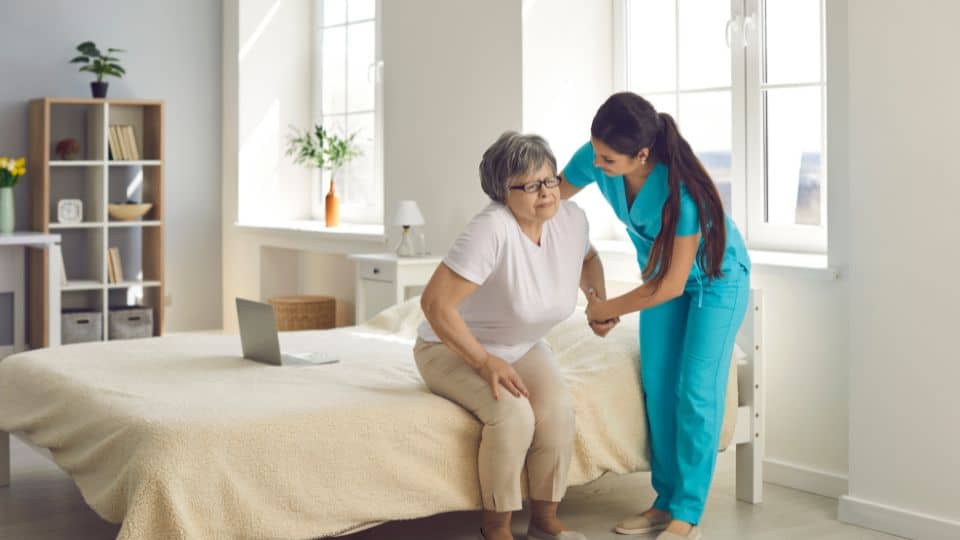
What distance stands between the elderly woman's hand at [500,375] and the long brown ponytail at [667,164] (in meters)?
0.48

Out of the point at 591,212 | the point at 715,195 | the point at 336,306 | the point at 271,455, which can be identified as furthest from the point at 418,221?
the point at 271,455

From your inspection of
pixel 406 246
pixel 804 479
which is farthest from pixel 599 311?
pixel 406 246

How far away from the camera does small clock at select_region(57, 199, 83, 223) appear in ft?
21.2

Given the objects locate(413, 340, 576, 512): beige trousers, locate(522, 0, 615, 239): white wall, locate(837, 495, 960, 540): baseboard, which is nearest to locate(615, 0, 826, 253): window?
locate(522, 0, 615, 239): white wall

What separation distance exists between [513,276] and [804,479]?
4.75 ft

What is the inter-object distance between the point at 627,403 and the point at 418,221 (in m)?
1.95

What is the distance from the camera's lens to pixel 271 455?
271cm

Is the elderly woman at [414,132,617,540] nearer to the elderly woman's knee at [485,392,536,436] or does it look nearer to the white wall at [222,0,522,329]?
the elderly woman's knee at [485,392,536,436]

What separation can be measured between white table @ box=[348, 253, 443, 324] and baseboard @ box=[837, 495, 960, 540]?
2.09 metres

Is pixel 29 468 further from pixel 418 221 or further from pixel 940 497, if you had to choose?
pixel 940 497

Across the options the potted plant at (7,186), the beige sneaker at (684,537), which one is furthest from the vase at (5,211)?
the beige sneaker at (684,537)

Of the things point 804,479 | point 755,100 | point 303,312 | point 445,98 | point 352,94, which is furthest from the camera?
point 352,94

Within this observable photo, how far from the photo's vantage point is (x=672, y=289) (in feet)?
10.2

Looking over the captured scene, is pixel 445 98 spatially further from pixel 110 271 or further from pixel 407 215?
pixel 110 271
